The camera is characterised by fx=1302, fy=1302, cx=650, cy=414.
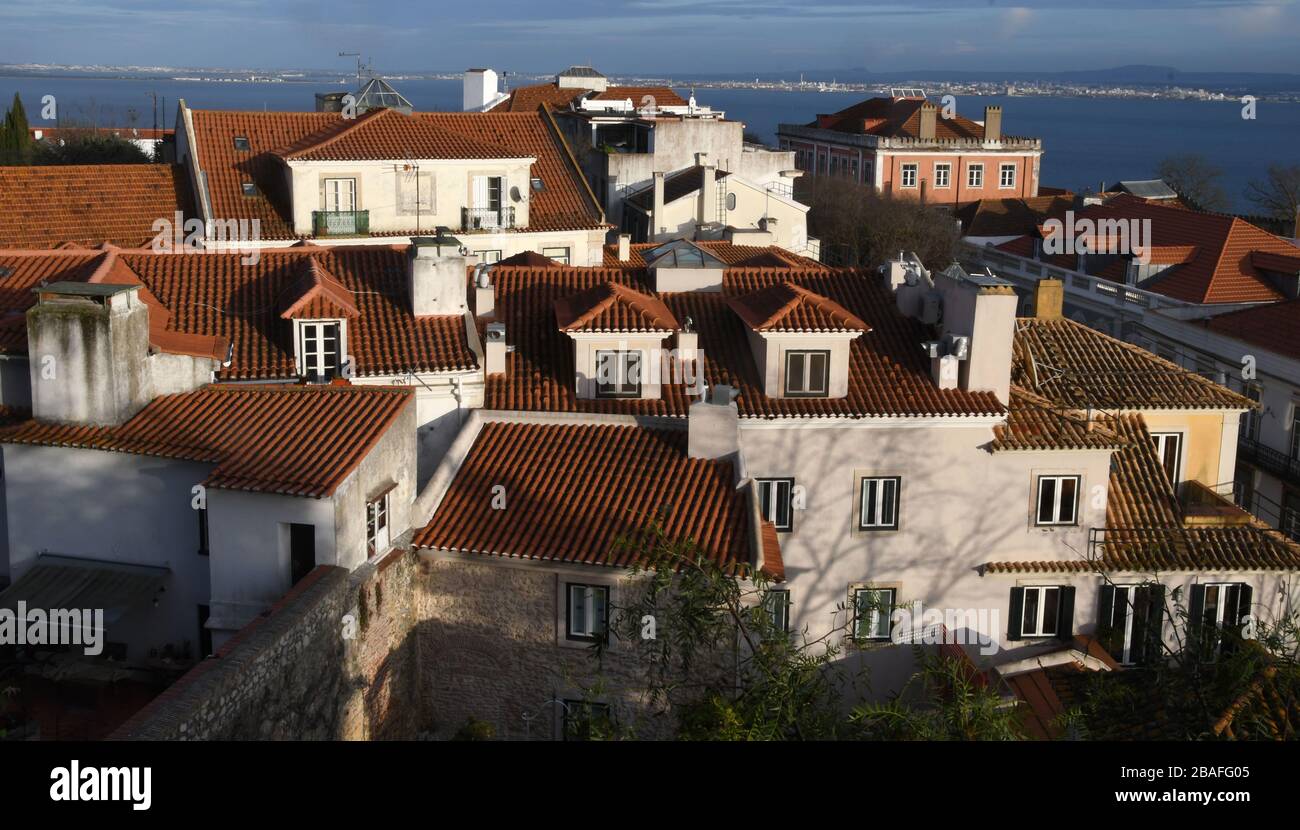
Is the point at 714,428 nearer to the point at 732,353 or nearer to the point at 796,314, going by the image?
the point at 796,314

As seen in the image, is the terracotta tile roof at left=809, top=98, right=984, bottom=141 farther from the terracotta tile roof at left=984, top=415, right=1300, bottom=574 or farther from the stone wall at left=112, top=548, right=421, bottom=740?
the stone wall at left=112, top=548, right=421, bottom=740

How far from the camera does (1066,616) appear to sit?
22047mm

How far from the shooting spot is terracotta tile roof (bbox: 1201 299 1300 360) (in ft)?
107

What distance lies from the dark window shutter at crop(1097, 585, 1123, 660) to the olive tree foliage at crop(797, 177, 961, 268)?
3181cm

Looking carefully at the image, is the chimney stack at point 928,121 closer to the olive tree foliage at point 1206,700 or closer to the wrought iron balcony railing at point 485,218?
the wrought iron balcony railing at point 485,218

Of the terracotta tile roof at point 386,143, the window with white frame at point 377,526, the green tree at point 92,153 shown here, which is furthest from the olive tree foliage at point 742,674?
the green tree at point 92,153

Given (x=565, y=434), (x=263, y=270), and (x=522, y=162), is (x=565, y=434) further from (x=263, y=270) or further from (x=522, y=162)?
(x=522, y=162)

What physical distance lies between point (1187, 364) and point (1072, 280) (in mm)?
7493

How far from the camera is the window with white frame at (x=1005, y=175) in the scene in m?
83.1

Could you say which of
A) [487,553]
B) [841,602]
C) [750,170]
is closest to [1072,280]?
[750,170]

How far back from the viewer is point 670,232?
4709 centimetres

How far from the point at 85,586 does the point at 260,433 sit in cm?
299

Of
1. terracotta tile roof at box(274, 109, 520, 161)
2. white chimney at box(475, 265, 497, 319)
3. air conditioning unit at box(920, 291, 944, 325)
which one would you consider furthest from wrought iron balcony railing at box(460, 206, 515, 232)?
air conditioning unit at box(920, 291, 944, 325)

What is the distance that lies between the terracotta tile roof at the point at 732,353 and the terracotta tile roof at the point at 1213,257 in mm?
18113
